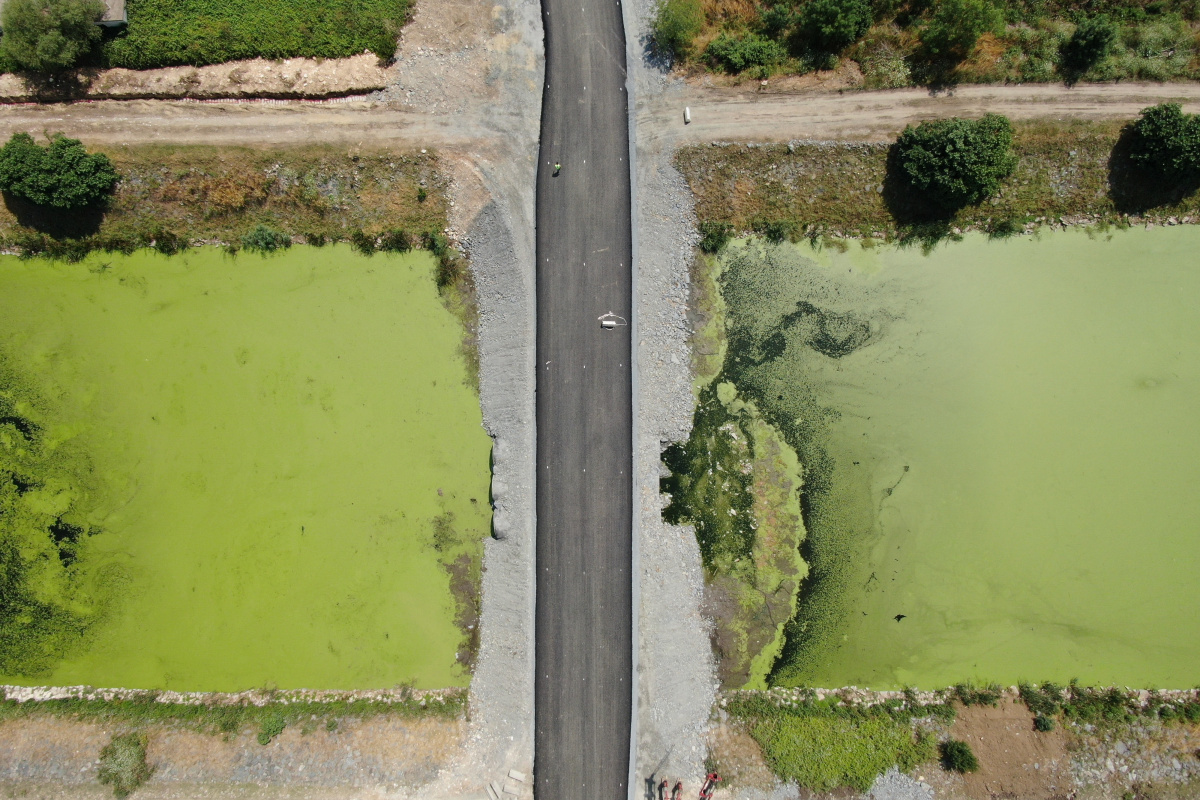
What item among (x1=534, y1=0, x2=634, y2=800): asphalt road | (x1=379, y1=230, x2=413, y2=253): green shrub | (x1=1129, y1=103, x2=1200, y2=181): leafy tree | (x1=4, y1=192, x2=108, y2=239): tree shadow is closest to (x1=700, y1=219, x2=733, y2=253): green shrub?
(x1=534, y1=0, x2=634, y2=800): asphalt road

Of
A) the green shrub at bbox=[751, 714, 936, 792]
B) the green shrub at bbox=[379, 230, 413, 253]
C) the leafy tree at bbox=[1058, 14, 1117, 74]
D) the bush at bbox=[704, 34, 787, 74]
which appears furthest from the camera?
the green shrub at bbox=[379, 230, 413, 253]

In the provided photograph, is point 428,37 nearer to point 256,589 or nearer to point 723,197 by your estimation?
point 723,197

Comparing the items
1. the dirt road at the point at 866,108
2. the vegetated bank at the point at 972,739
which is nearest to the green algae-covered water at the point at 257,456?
the dirt road at the point at 866,108

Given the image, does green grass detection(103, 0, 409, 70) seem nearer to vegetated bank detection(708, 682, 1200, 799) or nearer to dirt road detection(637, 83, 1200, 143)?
dirt road detection(637, 83, 1200, 143)

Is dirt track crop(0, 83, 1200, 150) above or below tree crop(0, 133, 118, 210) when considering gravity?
above

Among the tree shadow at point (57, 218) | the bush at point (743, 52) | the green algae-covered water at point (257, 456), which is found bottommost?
the green algae-covered water at point (257, 456)

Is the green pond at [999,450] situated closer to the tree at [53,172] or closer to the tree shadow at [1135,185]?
the tree shadow at [1135,185]
